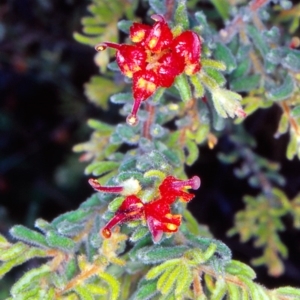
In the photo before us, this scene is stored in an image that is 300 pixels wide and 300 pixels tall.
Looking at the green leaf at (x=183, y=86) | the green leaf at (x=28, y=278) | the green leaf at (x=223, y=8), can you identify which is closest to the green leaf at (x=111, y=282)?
the green leaf at (x=28, y=278)

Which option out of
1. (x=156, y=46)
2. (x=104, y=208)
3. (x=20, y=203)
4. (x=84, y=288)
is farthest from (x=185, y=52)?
(x=20, y=203)

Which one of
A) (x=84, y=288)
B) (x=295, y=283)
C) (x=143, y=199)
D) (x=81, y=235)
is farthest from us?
(x=295, y=283)

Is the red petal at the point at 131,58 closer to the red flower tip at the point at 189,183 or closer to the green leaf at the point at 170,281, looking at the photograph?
the red flower tip at the point at 189,183

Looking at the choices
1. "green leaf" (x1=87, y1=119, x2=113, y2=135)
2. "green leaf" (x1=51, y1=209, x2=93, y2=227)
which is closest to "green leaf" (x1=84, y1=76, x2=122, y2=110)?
"green leaf" (x1=87, y1=119, x2=113, y2=135)

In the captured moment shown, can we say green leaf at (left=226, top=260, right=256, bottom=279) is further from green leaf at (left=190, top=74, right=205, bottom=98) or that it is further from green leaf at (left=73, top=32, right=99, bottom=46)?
green leaf at (left=73, top=32, right=99, bottom=46)

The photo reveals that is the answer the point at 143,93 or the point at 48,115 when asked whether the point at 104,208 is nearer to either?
the point at 143,93

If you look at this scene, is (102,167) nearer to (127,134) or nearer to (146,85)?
(127,134)
